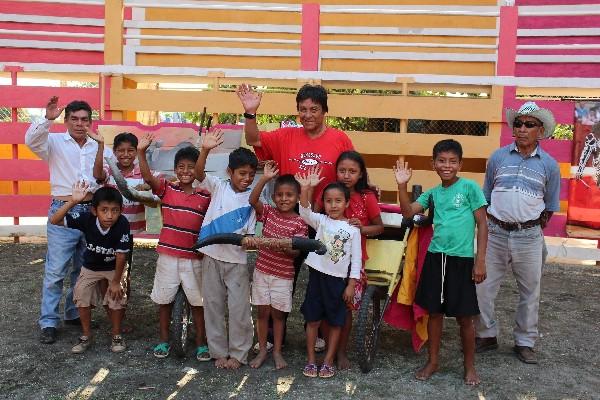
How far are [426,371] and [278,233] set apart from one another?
1.39 meters

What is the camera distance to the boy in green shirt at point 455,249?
3.94 metres

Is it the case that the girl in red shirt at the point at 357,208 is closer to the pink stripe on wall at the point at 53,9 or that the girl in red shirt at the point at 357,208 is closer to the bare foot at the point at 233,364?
the bare foot at the point at 233,364

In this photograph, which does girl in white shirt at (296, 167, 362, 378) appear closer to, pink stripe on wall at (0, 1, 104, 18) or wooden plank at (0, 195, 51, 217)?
wooden plank at (0, 195, 51, 217)

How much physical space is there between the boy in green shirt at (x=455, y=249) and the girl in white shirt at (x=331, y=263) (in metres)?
0.44

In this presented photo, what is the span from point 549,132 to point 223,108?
4.26m

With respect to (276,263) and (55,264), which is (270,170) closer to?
(276,263)

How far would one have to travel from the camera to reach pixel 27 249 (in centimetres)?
Answer: 792

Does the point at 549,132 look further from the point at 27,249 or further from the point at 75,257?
the point at 27,249

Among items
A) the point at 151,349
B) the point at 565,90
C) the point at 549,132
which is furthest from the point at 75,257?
the point at 565,90

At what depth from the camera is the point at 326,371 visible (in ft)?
13.1

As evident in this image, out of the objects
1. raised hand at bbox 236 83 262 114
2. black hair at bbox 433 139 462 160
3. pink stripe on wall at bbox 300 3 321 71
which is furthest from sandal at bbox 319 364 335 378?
pink stripe on wall at bbox 300 3 321 71

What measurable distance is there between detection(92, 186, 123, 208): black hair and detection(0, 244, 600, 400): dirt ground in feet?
3.62

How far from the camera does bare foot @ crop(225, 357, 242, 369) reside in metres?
4.10

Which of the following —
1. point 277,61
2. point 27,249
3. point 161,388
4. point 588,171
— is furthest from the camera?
point 277,61
